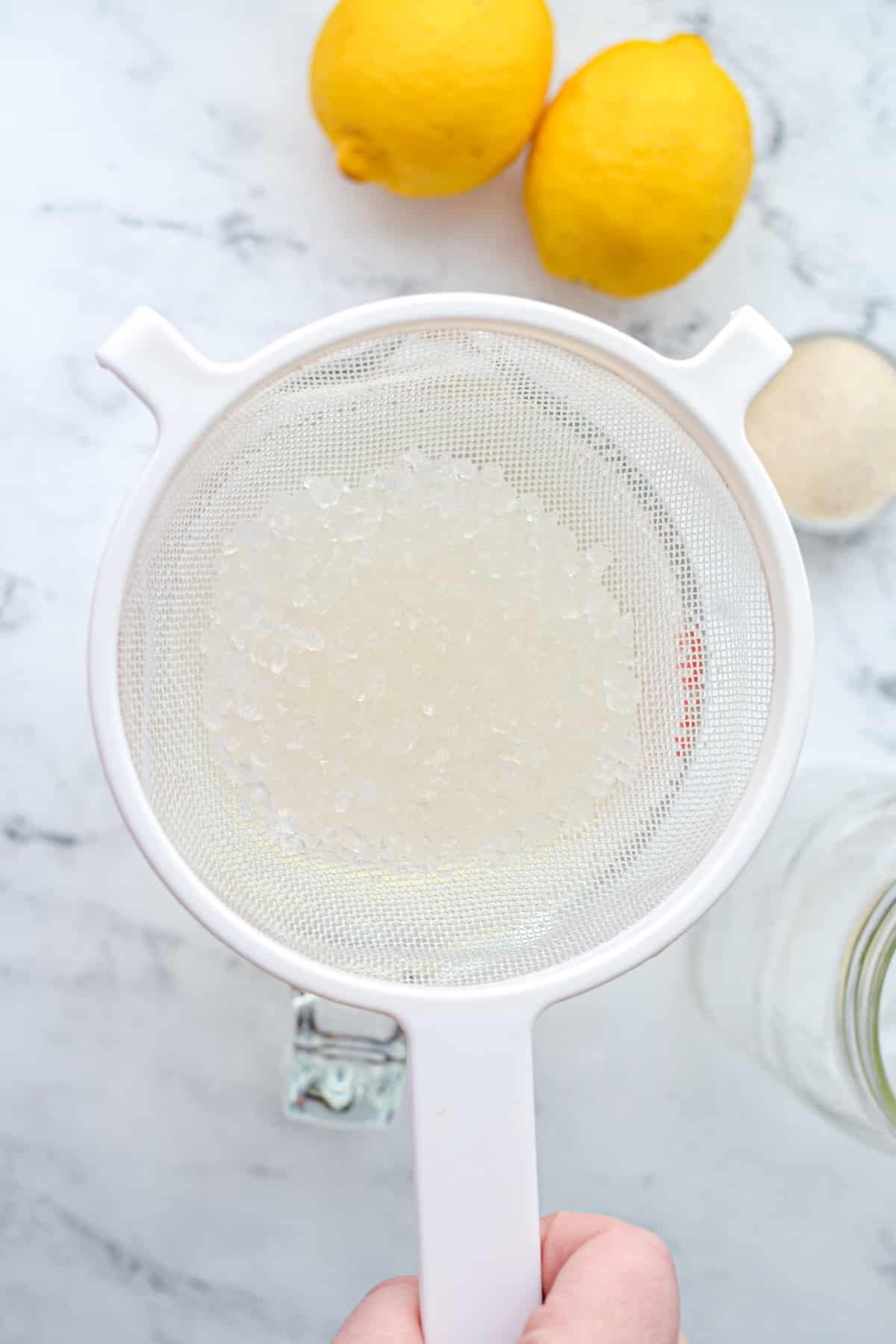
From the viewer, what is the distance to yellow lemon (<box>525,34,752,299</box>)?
75cm

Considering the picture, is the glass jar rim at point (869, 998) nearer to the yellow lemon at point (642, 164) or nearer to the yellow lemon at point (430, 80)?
the yellow lemon at point (642, 164)

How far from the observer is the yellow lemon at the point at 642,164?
2.45 ft

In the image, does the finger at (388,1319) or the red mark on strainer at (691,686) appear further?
the red mark on strainer at (691,686)

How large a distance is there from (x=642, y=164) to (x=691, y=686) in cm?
34

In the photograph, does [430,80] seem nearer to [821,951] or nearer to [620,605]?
[620,605]

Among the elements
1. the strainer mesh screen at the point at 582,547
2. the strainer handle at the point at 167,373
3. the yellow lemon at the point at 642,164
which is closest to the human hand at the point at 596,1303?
the strainer mesh screen at the point at 582,547

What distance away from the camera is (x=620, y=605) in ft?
2.51

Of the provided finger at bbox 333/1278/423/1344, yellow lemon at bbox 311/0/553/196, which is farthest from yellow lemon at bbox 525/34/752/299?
finger at bbox 333/1278/423/1344

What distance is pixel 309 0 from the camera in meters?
0.85

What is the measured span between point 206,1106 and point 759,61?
911 millimetres

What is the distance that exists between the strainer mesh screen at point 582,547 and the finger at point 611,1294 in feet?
0.51

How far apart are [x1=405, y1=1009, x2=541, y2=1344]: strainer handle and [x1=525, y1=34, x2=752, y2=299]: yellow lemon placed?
0.53m

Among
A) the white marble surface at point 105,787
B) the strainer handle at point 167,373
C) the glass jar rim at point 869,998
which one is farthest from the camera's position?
the white marble surface at point 105,787

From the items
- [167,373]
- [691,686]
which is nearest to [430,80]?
[167,373]
